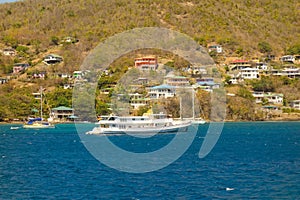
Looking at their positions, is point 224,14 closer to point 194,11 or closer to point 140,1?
point 194,11

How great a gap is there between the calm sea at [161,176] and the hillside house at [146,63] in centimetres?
7553

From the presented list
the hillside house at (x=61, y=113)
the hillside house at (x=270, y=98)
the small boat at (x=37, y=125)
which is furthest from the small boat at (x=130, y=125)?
the hillside house at (x=270, y=98)

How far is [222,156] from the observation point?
Result: 43594 mm

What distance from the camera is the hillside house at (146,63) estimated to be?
124750mm

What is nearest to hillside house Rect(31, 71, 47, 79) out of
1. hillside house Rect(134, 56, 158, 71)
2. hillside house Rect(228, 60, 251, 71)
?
hillside house Rect(134, 56, 158, 71)

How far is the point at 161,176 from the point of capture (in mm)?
33125

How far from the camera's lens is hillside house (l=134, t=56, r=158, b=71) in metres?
125

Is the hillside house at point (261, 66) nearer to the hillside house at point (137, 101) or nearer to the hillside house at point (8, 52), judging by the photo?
the hillside house at point (137, 101)

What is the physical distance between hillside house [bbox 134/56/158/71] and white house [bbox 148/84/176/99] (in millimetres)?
15558

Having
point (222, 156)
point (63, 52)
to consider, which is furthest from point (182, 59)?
point (222, 156)

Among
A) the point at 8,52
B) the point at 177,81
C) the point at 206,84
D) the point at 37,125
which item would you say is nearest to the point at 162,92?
the point at 177,81

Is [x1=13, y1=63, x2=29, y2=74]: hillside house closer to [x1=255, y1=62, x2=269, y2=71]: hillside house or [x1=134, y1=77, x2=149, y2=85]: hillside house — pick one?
[x1=134, y1=77, x2=149, y2=85]: hillside house

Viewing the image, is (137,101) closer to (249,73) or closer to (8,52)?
(249,73)

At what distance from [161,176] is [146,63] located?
94.7 metres
